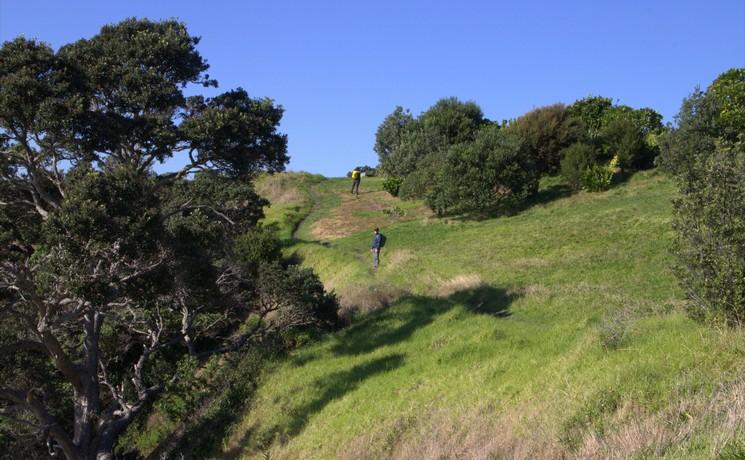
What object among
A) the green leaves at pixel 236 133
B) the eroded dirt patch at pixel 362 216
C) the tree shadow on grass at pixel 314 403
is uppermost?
the green leaves at pixel 236 133

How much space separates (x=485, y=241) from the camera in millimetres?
27375

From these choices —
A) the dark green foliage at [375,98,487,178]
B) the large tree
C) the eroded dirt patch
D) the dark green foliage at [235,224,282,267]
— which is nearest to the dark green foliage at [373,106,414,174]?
the dark green foliage at [375,98,487,178]

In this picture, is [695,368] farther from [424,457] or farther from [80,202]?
[80,202]

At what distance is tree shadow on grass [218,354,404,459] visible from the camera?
14039 millimetres

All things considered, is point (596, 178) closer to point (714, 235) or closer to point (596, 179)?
point (596, 179)

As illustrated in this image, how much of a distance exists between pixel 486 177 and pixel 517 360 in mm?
23015

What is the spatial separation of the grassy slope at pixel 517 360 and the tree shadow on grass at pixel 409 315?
0.25 ft

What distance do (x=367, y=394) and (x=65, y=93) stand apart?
29.1 feet

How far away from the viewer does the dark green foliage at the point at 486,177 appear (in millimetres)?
34375

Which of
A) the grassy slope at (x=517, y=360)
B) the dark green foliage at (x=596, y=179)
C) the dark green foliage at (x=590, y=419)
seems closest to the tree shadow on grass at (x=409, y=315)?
the grassy slope at (x=517, y=360)

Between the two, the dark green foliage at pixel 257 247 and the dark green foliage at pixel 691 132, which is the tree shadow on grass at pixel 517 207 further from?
the dark green foliage at pixel 257 247

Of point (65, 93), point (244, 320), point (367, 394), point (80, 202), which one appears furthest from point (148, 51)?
point (244, 320)

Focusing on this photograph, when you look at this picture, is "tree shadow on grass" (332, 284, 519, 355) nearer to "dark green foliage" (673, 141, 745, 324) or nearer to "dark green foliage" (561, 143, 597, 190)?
"dark green foliage" (673, 141, 745, 324)

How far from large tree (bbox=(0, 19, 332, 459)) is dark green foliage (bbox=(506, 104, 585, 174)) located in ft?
91.3
